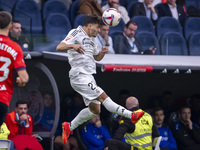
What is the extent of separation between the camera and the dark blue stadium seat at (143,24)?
36.1 ft

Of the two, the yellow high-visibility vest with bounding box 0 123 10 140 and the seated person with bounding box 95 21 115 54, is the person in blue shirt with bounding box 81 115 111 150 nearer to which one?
the seated person with bounding box 95 21 115 54

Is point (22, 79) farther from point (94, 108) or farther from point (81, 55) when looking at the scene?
point (94, 108)

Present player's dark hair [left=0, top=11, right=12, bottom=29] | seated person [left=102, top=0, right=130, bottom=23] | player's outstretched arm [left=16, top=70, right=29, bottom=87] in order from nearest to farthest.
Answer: player's outstretched arm [left=16, top=70, right=29, bottom=87]
player's dark hair [left=0, top=11, right=12, bottom=29]
seated person [left=102, top=0, right=130, bottom=23]

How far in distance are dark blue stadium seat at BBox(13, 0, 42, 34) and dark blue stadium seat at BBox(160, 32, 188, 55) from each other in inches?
99.1

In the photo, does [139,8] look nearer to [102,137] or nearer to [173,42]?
[173,42]

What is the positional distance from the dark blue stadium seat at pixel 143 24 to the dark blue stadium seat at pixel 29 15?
6.87 ft

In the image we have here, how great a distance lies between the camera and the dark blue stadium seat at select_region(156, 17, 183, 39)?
445 inches

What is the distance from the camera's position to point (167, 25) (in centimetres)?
1138

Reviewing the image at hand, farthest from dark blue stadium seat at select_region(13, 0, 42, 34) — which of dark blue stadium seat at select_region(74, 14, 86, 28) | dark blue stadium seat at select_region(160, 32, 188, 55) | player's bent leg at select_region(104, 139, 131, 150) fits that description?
player's bent leg at select_region(104, 139, 131, 150)

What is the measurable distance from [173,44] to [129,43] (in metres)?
1.02

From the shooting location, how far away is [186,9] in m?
12.9

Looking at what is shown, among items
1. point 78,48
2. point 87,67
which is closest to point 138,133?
point 87,67

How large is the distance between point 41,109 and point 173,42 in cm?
307

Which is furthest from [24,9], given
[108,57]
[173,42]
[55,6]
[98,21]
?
[98,21]
